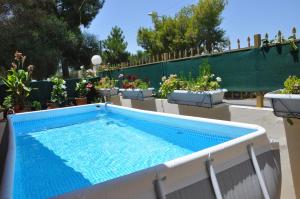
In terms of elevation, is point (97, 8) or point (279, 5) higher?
point (97, 8)

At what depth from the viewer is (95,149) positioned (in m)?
5.67

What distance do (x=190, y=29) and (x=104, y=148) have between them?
25249 millimetres

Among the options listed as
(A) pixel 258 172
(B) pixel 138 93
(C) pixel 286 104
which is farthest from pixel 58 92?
(A) pixel 258 172

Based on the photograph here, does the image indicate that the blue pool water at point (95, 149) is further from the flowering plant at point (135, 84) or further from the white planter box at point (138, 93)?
the flowering plant at point (135, 84)

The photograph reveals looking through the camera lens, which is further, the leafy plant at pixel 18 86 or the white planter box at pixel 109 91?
the white planter box at pixel 109 91

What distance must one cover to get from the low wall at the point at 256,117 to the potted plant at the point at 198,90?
18cm

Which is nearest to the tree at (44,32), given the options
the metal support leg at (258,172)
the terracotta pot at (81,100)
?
the terracotta pot at (81,100)

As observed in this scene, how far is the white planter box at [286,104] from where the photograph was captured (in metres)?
3.66

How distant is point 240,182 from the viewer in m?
2.92

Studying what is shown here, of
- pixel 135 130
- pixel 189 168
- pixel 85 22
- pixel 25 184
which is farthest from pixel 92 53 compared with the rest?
pixel 189 168

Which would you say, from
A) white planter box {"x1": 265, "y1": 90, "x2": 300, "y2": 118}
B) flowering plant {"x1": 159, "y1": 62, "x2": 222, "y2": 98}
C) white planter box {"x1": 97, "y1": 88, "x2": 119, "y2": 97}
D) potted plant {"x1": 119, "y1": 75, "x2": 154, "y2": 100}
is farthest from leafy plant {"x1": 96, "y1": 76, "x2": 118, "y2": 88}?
white planter box {"x1": 265, "y1": 90, "x2": 300, "y2": 118}

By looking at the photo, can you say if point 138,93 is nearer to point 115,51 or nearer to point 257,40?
point 257,40

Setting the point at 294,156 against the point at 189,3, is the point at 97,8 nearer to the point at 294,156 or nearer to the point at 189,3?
the point at 189,3

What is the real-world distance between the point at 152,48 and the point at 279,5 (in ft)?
68.7
